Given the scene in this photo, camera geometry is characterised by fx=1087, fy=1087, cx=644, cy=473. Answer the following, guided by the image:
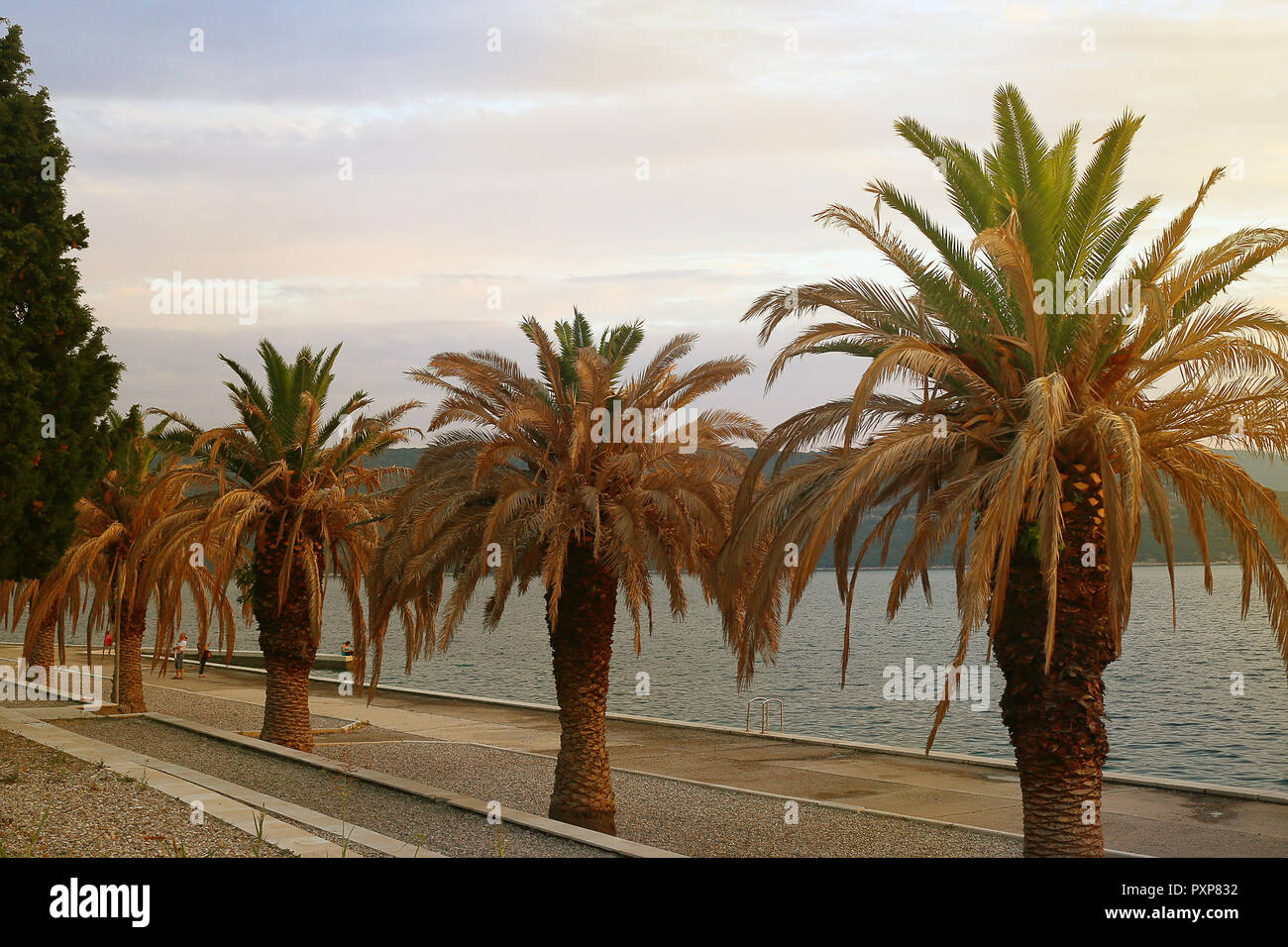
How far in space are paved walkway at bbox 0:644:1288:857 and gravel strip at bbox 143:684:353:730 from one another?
1.62 metres

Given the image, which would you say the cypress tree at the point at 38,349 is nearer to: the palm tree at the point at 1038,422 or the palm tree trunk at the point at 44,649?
the palm tree at the point at 1038,422

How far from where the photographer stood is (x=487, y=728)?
2730cm

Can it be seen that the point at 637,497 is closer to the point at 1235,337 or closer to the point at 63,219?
the point at 1235,337

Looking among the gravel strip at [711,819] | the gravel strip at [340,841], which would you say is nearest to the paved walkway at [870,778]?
the gravel strip at [711,819]

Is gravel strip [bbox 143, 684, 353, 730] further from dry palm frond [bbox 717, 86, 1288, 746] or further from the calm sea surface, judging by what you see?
dry palm frond [bbox 717, 86, 1288, 746]

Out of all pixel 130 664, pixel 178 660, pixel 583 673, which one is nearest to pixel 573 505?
pixel 583 673

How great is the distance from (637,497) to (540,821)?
432cm

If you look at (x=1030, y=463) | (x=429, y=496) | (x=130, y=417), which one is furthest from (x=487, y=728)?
(x=1030, y=463)

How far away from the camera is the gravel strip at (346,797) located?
11.5m
